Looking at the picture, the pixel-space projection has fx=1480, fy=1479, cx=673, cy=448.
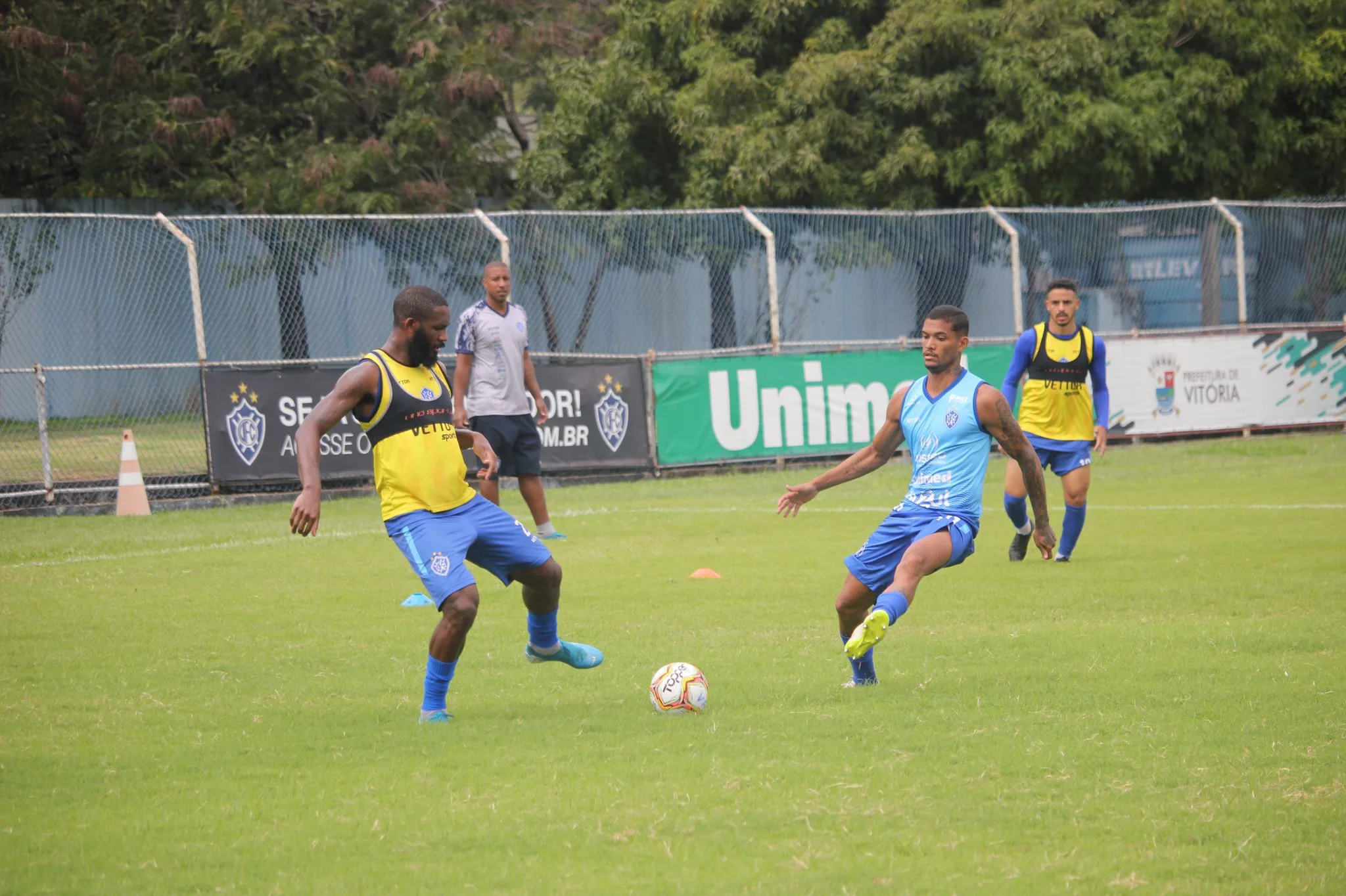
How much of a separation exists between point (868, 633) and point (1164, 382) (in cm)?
1567

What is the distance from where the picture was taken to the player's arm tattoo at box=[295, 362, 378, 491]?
21.0 ft

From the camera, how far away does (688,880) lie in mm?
4320

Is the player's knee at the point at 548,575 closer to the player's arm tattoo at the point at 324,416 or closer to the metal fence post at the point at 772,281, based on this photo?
the player's arm tattoo at the point at 324,416

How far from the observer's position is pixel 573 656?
7352 mm

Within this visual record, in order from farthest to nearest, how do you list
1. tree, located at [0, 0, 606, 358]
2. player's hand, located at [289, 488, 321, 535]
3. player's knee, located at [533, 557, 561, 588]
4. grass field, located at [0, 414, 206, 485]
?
tree, located at [0, 0, 606, 358], grass field, located at [0, 414, 206, 485], player's knee, located at [533, 557, 561, 588], player's hand, located at [289, 488, 321, 535]

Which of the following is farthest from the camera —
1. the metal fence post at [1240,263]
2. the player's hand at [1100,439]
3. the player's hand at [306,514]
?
the metal fence post at [1240,263]

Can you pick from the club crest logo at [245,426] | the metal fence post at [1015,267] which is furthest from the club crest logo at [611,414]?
the metal fence post at [1015,267]

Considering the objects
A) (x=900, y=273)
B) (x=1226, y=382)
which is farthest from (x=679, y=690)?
(x=1226, y=382)

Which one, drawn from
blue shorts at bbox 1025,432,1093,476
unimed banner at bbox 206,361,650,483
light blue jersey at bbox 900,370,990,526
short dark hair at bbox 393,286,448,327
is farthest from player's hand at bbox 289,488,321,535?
unimed banner at bbox 206,361,650,483

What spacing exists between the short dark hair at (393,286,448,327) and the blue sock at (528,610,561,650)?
159 cm

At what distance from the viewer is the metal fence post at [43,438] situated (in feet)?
51.6

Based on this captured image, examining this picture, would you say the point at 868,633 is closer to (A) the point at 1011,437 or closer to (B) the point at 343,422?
(A) the point at 1011,437

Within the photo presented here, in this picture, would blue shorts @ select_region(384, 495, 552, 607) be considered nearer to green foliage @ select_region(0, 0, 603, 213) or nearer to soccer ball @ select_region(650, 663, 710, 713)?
soccer ball @ select_region(650, 663, 710, 713)

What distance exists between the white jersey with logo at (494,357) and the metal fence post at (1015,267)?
9118mm
